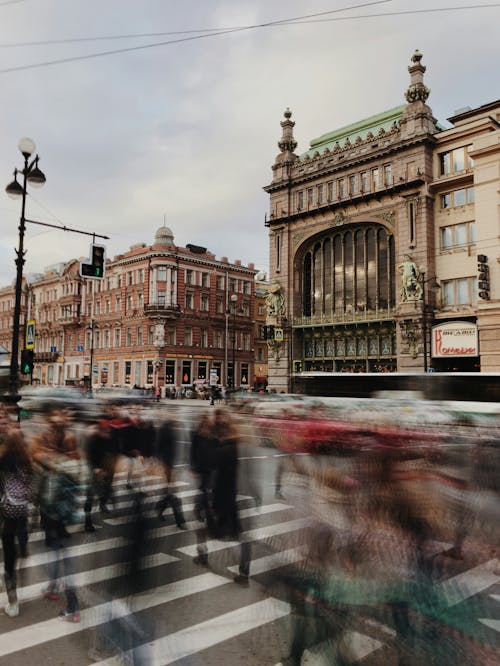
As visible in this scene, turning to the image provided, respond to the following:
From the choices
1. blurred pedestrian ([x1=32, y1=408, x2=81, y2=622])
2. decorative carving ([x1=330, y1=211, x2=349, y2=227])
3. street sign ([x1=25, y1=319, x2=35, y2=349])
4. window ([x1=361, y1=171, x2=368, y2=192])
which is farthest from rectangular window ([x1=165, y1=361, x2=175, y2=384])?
blurred pedestrian ([x1=32, y1=408, x2=81, y2=622])

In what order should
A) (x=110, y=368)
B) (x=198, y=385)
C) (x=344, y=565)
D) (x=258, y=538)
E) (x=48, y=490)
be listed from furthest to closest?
(x=110, y=368)
(x=198, y=385)
(x=258, y=538)
(x=48, y=490)
(x=344, y=565)

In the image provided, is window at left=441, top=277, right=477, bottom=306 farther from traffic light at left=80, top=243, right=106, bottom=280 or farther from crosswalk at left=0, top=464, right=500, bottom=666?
crosswalk at left=0, top=464, right=500, bottom=666

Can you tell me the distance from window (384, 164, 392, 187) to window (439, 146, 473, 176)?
3733 mm

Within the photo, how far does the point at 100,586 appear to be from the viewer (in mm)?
6258

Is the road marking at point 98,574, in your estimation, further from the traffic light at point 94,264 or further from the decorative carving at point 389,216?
the decorative carving at point 389,216

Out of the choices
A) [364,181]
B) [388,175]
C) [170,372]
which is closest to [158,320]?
[170,372]

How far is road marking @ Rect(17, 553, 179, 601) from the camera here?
6.03m

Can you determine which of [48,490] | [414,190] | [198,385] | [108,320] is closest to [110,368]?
[108,320]

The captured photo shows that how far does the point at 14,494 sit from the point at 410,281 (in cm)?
3532

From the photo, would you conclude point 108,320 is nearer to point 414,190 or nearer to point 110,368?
point 110,368

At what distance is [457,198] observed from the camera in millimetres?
38125

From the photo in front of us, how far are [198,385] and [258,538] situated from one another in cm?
5172

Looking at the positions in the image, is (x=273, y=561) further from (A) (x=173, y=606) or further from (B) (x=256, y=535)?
(A) (x=173, y=606)

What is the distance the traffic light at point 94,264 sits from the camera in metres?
16.4
